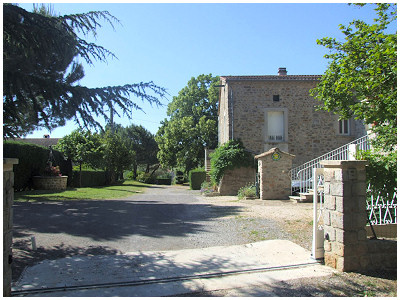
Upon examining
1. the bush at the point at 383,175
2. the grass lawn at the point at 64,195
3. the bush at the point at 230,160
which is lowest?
the grass lawn at the point at 64,195

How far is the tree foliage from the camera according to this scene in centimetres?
546

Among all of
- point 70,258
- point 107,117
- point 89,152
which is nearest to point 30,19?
point 107,117

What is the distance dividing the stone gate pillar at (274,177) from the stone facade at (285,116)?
4.34 metres

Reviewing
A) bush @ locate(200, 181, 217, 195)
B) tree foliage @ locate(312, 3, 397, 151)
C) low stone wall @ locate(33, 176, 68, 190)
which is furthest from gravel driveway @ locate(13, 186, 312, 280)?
low stone wall @ locate(33, 176, 68, 190)

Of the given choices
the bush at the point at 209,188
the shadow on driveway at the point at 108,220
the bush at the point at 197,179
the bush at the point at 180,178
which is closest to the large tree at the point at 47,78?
the shadow on driveway at the point at 108,220

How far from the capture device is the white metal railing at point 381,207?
5.39 metres

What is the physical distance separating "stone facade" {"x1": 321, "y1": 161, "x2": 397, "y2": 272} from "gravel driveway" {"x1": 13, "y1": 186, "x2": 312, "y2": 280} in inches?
47.3

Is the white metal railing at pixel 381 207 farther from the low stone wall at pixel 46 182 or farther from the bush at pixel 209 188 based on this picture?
the low stone wall at pixel 46 182

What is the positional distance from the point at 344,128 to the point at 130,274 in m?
16.8

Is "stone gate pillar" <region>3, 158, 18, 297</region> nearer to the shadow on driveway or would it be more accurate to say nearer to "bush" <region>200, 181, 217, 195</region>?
the shadow on driveway

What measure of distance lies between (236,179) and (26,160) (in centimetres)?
1055

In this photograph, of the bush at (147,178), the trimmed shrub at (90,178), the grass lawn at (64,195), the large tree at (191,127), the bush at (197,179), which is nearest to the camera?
the grass lawn at (64,195)

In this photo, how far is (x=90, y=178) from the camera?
23.8 metres

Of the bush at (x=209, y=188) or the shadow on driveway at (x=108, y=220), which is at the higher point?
the bush at (x=209, y=188)
